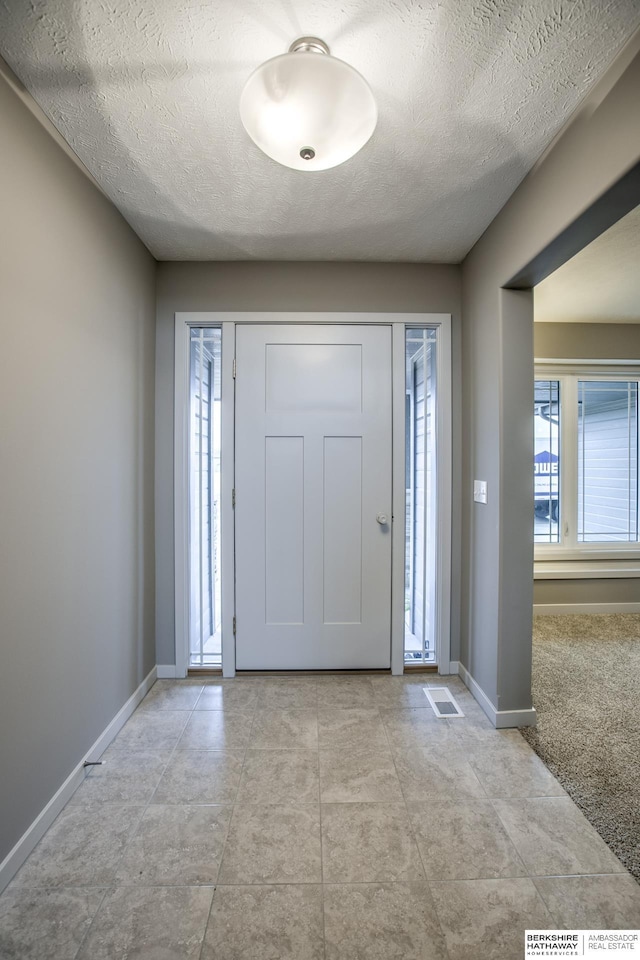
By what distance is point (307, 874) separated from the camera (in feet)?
4.36

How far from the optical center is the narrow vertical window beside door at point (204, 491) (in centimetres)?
260

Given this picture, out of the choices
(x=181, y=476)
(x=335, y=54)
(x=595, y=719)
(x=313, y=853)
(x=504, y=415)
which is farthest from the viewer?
(x=181, y=476)

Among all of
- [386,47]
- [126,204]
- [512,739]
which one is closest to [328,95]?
[386,47]

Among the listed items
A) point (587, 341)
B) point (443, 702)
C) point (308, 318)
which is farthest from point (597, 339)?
point (443, 702)

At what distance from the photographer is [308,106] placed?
1126 mm

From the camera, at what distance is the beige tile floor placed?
1.16 meters

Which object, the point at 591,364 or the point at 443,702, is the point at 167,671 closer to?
the point at 443,702

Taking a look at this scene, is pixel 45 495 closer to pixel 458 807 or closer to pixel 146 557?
pixel 146 557

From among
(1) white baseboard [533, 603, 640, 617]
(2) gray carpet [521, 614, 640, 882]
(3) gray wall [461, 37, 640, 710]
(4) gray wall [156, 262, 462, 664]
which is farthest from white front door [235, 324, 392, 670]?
(1) white baseboard [533, 603, 640, 617]

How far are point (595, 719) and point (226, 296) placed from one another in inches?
119

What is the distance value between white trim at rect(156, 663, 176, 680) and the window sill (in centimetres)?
295

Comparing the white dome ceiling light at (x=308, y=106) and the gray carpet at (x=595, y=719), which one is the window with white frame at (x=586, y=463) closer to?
the gray carpet at (x=595, y=719)

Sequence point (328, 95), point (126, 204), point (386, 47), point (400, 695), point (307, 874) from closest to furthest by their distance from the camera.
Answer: point (328, 95) → point (386, 47) → point (307, 874) → point (126, 204) → point (400, 695)

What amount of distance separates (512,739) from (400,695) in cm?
59
